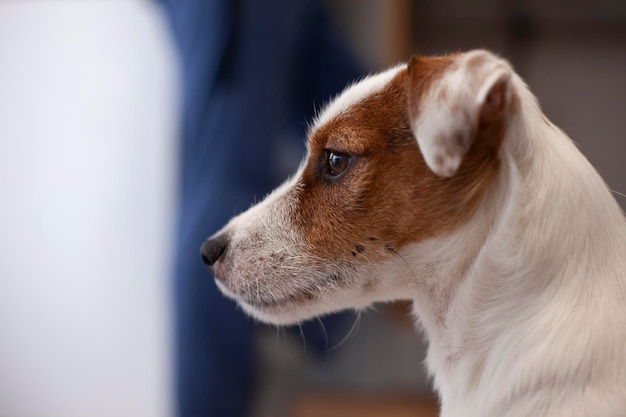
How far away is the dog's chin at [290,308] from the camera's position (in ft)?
3.11

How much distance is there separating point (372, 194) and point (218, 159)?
2.46 feet

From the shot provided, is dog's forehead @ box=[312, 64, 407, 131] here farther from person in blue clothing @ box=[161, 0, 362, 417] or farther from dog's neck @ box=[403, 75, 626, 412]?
person in blue clothing @ box=[161, 0, 362, 417]

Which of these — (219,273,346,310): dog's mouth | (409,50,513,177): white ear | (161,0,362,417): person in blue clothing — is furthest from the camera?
(161,0,362,417): person in blue clothing

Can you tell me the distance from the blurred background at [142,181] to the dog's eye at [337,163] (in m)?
0.64

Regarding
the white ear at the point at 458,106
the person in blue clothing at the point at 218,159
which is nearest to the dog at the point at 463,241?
the white ear at the point at 458,106

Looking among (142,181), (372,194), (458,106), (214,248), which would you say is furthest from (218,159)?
(458,106)

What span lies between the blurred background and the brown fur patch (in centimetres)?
64

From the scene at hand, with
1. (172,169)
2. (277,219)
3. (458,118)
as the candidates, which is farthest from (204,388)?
(458,118)

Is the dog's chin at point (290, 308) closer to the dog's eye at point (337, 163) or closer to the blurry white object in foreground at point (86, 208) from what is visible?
the dog's eye at point (337, 163)

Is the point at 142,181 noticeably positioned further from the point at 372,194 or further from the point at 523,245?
the point at 523,245

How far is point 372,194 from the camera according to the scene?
892 mm

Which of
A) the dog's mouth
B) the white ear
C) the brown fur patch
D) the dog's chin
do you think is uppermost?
the white ear

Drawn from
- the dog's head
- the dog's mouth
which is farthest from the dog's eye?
the dog's mouth

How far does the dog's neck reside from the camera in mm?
786
